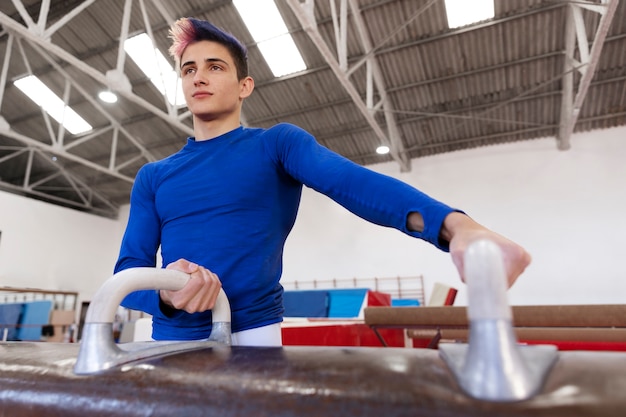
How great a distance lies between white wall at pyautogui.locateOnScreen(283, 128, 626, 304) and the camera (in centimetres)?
851

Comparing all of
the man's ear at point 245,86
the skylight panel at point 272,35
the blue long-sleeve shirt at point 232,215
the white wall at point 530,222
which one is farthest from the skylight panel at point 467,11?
the blue long-sleeve shirt at point 232,215

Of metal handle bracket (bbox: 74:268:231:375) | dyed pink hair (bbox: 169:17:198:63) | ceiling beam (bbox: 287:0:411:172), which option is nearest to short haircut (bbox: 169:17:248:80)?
dyed pink hair (bbox: 169:17:198:63)

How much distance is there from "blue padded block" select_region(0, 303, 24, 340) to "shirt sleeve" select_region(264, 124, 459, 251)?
11563mm

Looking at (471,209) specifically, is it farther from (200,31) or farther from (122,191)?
(122,191)

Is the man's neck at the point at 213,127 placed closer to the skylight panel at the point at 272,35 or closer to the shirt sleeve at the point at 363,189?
the shirt sleeve at the point at 363,189

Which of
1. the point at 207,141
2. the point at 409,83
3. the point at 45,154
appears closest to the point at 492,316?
the point at 207,141

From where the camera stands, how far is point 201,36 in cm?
120

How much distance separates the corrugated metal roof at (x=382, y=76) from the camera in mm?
7176

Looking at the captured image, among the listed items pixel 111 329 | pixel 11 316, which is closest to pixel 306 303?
pixel 11 316

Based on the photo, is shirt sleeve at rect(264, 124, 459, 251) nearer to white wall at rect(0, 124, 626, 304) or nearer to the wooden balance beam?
the wooden balance beam

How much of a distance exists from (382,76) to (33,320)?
10275 millimetres

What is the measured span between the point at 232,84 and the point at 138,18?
26.7ft

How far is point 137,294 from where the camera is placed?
1.00 meters

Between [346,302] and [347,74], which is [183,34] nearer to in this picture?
Answer: [347,74]
